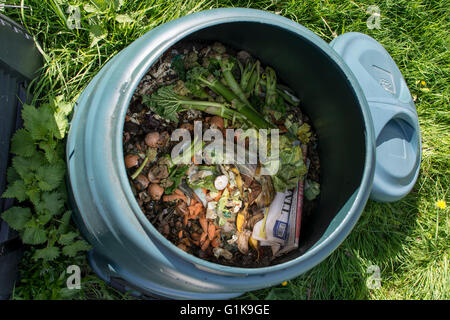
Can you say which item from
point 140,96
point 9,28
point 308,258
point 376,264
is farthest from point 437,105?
point 9,28

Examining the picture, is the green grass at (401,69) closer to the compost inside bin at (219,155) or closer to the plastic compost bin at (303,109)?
the plastic compost bin at (303,109)

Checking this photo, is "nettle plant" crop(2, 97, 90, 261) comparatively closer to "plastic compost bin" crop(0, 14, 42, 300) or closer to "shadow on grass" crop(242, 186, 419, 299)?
"plastic compost bin" crop(0, 14, 42, 300)

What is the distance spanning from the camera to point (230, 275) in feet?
3.92

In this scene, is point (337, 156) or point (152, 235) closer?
point (152, 235)

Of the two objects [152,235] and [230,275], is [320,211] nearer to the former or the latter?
[230,275]

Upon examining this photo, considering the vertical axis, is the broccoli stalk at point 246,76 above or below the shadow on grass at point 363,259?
above

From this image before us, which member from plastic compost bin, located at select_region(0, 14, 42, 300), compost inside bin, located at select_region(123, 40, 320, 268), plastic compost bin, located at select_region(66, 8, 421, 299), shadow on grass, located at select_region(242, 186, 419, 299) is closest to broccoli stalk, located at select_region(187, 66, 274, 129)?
compost inside bin, located at select_region(123, 40, 320, 268)

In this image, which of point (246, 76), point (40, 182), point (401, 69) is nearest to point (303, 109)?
point (246, 76)

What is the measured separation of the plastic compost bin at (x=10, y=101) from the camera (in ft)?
4.70

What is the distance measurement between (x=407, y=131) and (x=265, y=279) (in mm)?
1063

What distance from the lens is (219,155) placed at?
1.61 meters

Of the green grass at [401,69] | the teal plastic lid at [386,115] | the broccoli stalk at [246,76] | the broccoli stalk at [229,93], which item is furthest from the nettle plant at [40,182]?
the teal plastic lid at [386,115]

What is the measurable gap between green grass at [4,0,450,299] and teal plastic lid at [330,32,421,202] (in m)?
0.21

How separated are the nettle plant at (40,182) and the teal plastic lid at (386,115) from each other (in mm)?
1261
